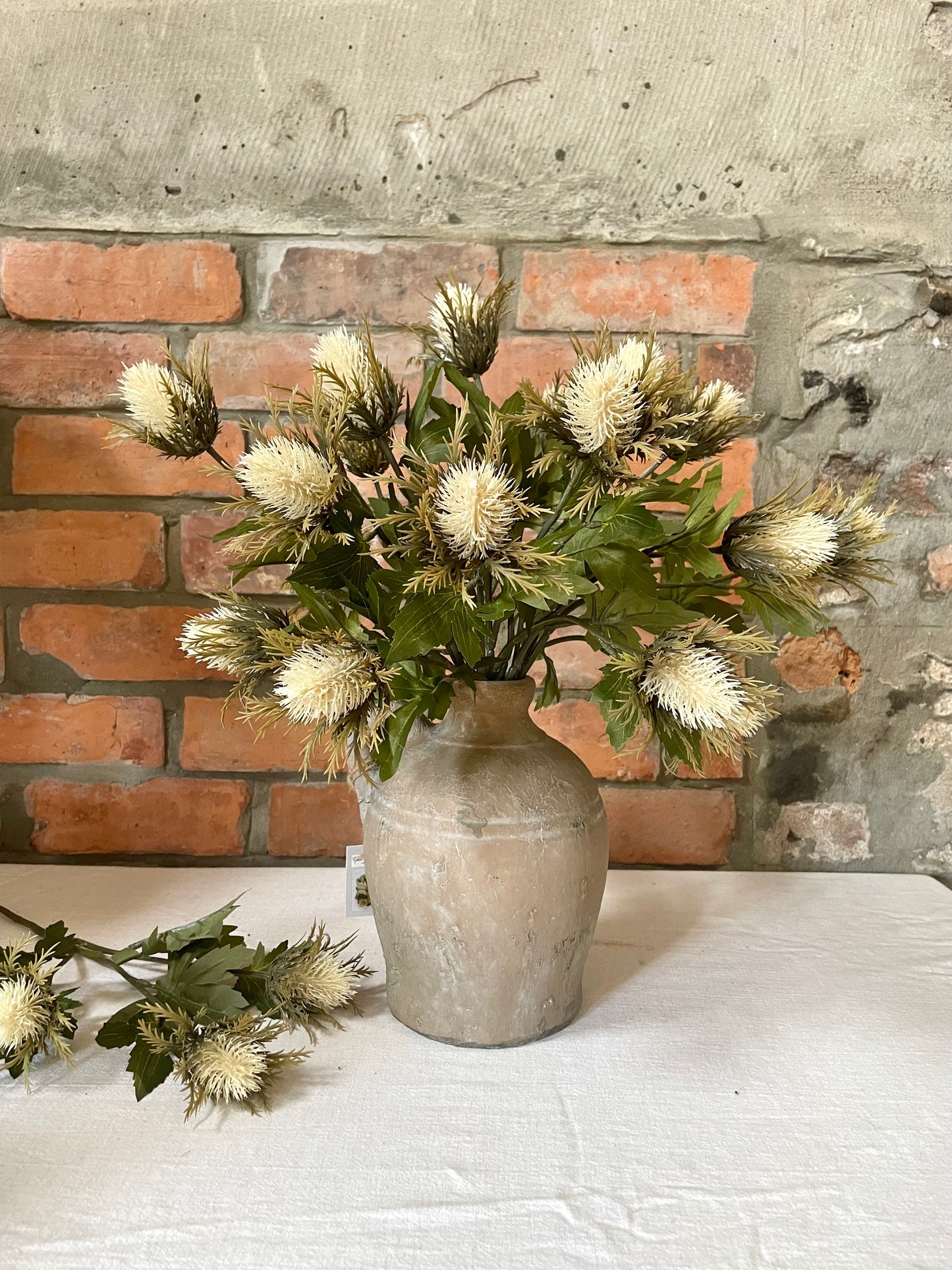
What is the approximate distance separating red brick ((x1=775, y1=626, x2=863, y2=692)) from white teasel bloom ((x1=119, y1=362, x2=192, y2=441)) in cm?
68

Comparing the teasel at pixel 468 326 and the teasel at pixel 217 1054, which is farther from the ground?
the teasel at pixel 468 326

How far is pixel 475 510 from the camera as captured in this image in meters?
0.48

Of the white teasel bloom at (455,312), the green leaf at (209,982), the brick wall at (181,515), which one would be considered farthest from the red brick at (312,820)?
the white teasel bloom at (455,312)

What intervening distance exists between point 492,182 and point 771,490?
17.0 inches

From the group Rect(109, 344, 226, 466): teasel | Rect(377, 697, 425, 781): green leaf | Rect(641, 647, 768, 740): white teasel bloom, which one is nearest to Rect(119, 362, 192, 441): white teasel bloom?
Rect(109, 344, 226, 466): teasel

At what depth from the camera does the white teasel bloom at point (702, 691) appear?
512 millimetres

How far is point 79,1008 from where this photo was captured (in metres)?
0.68

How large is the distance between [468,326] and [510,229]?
415mm

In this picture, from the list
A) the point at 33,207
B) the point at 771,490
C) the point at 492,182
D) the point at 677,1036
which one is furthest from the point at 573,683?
the point at 33,207

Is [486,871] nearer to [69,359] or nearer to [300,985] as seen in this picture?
[300,985]

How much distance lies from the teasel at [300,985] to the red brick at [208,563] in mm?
426

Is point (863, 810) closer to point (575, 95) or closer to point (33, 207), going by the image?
point (575, 95)

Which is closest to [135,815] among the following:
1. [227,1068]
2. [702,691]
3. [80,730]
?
[80,730]

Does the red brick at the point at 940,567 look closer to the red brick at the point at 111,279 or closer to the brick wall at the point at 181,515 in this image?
the brick wall at the point at 181,515
